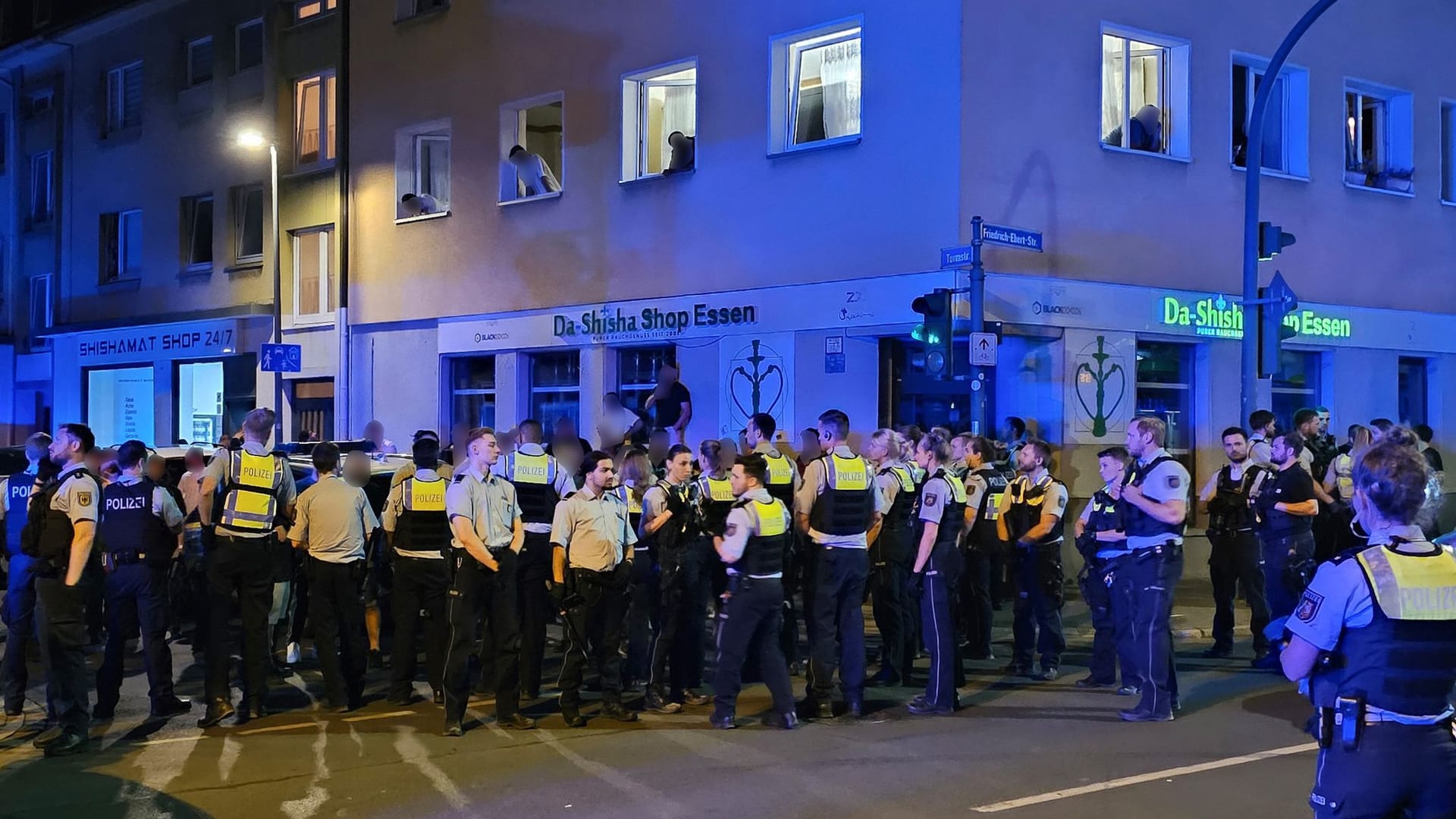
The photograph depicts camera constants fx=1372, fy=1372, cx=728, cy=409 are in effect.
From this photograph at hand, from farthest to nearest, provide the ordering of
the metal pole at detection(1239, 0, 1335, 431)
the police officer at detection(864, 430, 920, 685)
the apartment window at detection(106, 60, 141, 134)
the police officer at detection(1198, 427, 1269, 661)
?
1. the apartment window at detection(106, 60, 141, 134)
2. the metal pole at detection(1239, 0, 1335, 431)
3. the police officer at detection(1198, 427, 1269, 661)
4. the police officer at detection(864, 430, 920, 685)

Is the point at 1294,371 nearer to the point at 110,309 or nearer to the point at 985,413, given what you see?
the point at 985,413

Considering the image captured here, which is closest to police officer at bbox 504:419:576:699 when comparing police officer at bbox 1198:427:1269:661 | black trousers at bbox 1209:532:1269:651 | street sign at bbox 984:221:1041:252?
police officer at bbox 1198:427:1269:661

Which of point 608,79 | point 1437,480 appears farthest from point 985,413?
point 1437,480

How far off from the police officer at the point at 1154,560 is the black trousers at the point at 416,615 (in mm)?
4676

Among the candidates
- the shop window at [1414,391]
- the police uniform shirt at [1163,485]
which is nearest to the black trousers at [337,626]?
the police uniform shirt at [1163,485]

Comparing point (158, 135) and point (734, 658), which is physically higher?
point (158, 135)

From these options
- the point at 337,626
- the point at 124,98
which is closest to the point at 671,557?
the point at 337,626

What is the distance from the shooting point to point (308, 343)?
25328mm

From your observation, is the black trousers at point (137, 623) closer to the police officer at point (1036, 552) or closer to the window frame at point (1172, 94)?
the police officer at point (1036, 552)

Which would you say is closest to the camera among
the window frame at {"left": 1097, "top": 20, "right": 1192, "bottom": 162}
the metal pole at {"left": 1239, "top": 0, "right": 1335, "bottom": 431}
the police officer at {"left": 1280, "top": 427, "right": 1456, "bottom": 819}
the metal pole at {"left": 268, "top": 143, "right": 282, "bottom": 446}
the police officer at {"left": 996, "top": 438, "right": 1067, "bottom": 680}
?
the police officer at {"left": 1280, "top": 427, "right": 1456, "bottom": 819}

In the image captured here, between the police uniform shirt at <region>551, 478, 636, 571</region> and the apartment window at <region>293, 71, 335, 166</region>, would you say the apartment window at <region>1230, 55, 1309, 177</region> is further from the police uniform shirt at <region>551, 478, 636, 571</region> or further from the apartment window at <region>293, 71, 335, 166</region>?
the apartment window at <region>293, 71, 335, 166</region>

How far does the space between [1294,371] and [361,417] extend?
1536 cm

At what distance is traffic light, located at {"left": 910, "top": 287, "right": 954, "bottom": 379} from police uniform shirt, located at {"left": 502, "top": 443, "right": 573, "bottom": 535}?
17.4 ft

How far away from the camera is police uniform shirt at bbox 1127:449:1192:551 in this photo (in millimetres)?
9023
